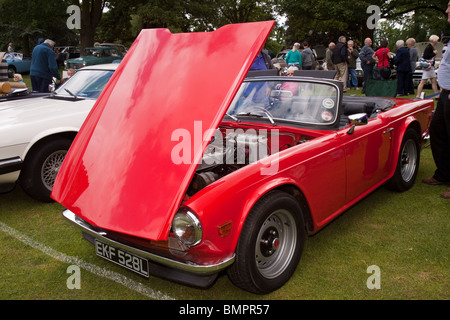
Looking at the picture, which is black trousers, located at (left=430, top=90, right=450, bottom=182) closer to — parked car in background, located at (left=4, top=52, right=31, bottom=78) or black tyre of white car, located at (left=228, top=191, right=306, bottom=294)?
black tyre of white car, located at (left=228, top=191, right=306, bottom=294)

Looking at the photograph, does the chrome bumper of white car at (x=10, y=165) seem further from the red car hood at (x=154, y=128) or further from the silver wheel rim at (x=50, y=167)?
the red car hood at (x=154, y=128)

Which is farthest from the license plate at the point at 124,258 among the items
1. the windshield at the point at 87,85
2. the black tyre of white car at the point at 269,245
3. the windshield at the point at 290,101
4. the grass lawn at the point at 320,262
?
the windshield at the point at 87,85

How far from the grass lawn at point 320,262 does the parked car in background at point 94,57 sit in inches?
616

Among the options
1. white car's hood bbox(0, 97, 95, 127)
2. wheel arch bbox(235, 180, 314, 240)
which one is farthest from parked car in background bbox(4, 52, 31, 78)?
wheel arch bbox(235, 180, 314, 240)

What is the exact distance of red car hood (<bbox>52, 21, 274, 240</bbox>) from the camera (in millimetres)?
2424

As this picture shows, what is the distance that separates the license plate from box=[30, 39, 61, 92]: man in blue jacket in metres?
6.56

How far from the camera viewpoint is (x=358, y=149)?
3.38 m

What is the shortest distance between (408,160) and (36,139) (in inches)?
172

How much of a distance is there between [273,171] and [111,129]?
135 centimetres

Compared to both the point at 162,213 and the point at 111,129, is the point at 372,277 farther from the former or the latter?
the point at 111,129

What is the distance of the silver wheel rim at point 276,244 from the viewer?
2.65 metres

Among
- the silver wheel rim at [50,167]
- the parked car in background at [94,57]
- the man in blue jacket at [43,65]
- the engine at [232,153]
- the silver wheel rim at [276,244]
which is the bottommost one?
the silver wheel rim at [276,244]

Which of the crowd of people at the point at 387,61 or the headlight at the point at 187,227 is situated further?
the crowd of people at the point at 387,61
